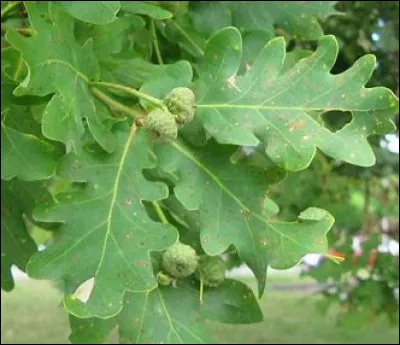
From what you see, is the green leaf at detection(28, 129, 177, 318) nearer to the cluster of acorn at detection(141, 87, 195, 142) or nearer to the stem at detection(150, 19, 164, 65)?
the cluster of acorn at detection(141, 87, 195, 142)

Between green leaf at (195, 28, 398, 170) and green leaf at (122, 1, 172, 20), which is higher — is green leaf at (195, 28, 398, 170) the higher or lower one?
the higher one

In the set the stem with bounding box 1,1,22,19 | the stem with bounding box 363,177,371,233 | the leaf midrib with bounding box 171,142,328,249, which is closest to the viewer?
the leaf midrib with bounding box 171,142,328,249

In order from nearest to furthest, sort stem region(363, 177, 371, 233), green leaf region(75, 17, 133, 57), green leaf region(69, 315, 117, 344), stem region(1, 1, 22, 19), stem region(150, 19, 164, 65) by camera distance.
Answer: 1. green leaf region(75, 17, 133, 57)
2. green leaf region(69, 315, 117, 344)
3. stem region(1, 1, 22, 19)
4. stem region(150, 19, 164, 65)
5. stem region(363, 177, 371, 233)

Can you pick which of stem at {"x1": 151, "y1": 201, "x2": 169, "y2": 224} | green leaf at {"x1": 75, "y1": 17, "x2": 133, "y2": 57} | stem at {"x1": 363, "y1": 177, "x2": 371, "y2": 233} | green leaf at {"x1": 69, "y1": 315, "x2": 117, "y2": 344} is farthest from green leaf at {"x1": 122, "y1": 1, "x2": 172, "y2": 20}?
stem at {"x1": 363, "y1": 177, "x2": 371, "y2": 233}

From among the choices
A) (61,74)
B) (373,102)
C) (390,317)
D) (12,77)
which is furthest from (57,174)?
(390,317)

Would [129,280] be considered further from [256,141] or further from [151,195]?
[256,141]

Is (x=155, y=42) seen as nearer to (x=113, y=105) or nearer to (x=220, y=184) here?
(x=113, y=105)
